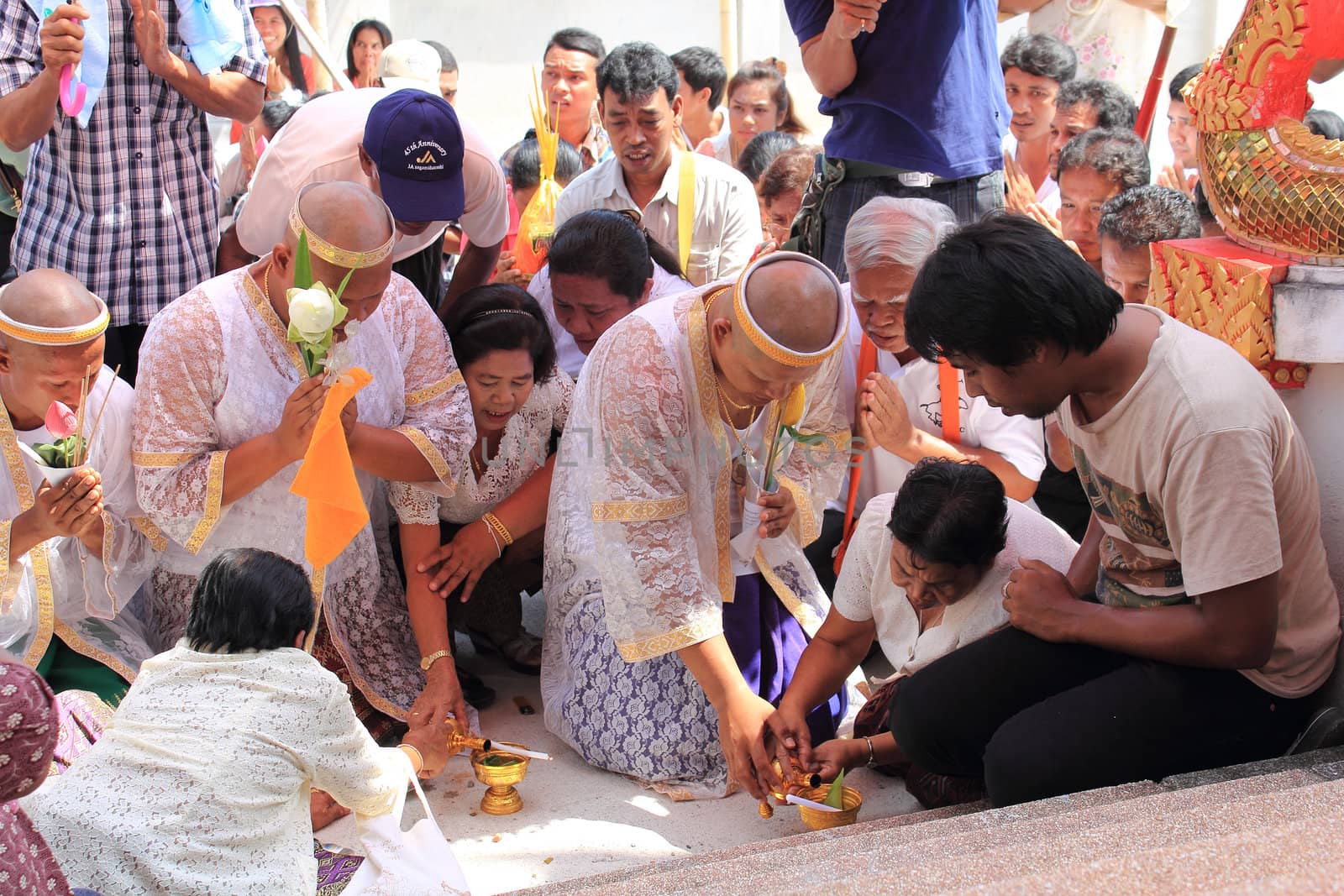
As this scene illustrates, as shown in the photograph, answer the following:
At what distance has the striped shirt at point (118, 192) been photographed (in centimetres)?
386

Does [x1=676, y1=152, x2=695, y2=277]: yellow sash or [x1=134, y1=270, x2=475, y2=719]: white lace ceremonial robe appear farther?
[x1=676, y1=152, x2=695, y2=277]: yellow sash

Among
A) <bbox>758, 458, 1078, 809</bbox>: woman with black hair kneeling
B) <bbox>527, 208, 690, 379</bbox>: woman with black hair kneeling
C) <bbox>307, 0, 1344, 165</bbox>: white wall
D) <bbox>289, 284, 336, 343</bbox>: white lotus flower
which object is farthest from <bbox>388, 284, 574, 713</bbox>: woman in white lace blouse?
<bbox>307, 0, 1344, 165</bbox>: white wall

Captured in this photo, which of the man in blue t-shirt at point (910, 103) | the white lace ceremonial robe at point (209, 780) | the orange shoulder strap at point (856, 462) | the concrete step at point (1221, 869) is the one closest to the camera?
the concrete step at point (1221, 869)

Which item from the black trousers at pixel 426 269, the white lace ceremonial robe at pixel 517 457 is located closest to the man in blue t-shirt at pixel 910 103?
the white lace ceremonial robe at pixel 517 457

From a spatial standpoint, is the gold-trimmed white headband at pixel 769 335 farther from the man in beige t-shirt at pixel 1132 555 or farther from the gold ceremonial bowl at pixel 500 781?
the gold ceremonial bowl at pixel 500 781

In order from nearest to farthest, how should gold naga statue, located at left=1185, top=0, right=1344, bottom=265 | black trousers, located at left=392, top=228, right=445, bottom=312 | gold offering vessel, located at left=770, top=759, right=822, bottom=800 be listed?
gold naga statue, located at left=1185, top=0, right=1344, bottom=265 < gold offering vessel, located at left=770, top=759, right=822, bottom=800 < black trousers, located at left=392, top=228, right=445, bottom=312

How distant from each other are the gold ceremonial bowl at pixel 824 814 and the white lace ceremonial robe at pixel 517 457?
1450 mm

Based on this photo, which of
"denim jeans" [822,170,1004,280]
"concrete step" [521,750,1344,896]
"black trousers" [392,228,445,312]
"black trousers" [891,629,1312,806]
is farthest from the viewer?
"black trousers" [392,228,445,312]

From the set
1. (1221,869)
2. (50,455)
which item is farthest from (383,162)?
(1221,869)

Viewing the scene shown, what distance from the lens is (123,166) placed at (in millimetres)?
3914

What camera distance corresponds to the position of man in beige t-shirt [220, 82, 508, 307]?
3.68m

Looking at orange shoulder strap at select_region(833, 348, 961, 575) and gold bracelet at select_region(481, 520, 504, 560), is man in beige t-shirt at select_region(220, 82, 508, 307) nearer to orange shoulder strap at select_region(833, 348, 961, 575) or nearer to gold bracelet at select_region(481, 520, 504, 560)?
gold bracelet at select_region(481, 520, 504, 560)

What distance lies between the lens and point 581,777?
11.2 feet

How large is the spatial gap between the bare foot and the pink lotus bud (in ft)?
3.55
